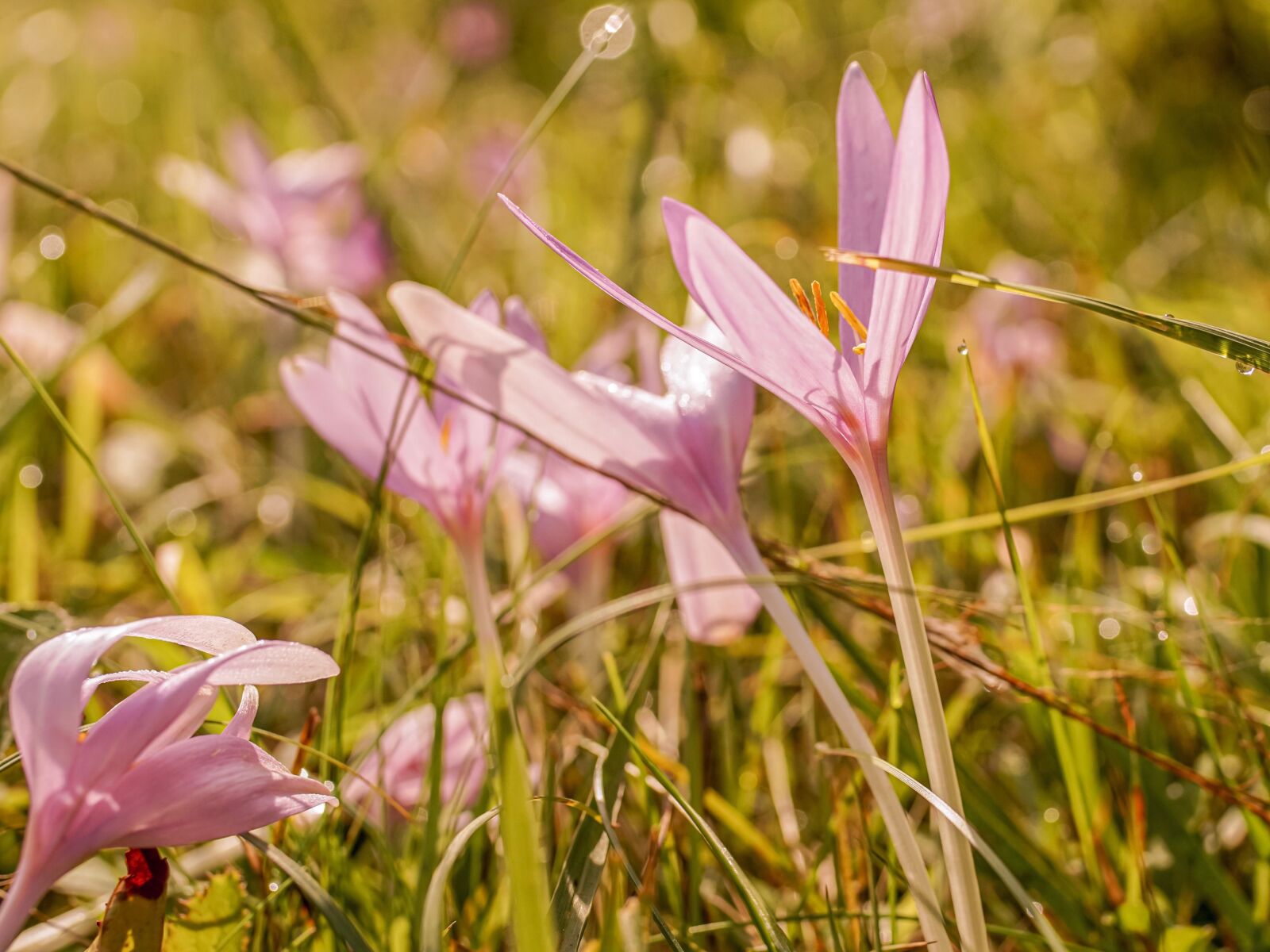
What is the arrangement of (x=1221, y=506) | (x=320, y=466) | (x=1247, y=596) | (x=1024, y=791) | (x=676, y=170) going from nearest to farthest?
(x=1024, y=791), (x=1247, y=596), (x=1221, y=506), (x=320, y=466), (x=676, y=170)

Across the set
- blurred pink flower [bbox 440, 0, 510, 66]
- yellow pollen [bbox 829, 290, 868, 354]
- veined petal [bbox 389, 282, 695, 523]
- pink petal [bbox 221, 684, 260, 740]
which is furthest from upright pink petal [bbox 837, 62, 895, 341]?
blurred pink flower [bbox 440, 0, 510, 66]

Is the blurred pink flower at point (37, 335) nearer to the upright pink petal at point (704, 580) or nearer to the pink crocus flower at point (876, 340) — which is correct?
the upright pink petal at point (704, 580)

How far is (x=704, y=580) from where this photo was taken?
660 mm

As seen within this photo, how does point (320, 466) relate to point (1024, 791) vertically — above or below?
above

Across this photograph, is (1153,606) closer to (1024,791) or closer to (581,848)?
(1024,791)

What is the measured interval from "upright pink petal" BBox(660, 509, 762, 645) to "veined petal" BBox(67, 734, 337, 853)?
29 centimetres

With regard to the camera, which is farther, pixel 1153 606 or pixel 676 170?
pixel 676 170

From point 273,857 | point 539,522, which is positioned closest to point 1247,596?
point 539,522

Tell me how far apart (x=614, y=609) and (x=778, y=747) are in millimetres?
333

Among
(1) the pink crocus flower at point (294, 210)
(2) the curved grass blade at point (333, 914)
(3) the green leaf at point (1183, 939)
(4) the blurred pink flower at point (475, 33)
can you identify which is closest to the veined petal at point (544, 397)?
(2) the curved grass blade at point (333, 914)

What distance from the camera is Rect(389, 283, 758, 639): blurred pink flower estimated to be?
458 mm

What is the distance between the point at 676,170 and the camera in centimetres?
222

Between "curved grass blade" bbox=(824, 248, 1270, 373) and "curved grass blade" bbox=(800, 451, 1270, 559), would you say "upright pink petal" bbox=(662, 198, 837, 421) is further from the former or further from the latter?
"curved grass blade" bbox=(800, 451, 1270, 559)

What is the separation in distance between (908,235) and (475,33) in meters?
3.94
